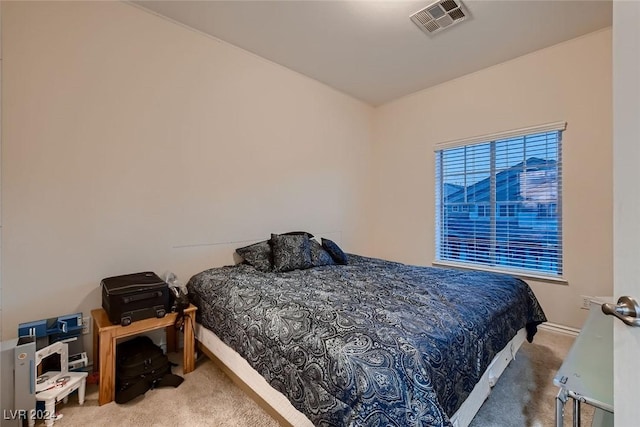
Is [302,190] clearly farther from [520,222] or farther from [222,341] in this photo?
[520,222]

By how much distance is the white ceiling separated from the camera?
2305mm

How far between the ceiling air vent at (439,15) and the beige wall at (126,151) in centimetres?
158

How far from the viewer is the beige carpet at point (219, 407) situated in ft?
5.19

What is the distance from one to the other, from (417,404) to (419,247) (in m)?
3.13

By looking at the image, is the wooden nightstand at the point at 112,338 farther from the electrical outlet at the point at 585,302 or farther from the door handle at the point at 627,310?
the electrical outlet at the point at 585,302

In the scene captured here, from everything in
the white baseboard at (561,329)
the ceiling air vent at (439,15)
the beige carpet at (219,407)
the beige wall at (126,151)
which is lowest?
the beige carpet at (219,407)

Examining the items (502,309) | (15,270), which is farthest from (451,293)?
(15,270)

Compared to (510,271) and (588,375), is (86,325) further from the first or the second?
(510,271)

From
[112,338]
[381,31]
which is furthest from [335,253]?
[381,31]

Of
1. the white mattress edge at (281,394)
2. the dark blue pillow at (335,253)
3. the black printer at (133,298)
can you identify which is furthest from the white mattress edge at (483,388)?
the black printer at (133,298)

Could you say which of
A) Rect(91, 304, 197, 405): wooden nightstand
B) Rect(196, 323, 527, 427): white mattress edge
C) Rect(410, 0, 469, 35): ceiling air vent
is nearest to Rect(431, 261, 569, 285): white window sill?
Rect(196, 323, 527, 427): white mattress edge

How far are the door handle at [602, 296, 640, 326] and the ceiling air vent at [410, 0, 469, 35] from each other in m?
2.47

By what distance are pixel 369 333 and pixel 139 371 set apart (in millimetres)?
1639

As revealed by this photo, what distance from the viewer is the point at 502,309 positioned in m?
1.79
